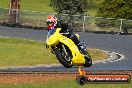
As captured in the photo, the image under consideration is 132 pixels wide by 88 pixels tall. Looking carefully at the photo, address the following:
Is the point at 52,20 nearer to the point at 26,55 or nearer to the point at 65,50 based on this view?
the point at 65,50

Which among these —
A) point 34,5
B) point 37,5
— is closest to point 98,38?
point 34,5

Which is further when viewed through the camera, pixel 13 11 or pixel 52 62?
pixel 13 11

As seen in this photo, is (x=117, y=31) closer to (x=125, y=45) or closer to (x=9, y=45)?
(x=125, y=45)

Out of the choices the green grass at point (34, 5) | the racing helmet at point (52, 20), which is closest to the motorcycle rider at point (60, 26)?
the racing helmet at point (52, 20)

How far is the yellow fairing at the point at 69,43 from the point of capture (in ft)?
26.2

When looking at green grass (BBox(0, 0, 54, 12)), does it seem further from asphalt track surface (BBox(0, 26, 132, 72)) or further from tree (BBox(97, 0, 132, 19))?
asphalt track surface (BBox(0, 26, 132, 72))

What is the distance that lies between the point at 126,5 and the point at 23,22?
53.0ft

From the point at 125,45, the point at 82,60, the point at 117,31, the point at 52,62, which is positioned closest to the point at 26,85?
the point at 52,62

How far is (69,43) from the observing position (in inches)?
324

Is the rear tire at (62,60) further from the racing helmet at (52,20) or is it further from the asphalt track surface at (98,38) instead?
the asphalt track surface at (98,38)

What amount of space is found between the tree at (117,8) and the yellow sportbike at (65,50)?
57.0m

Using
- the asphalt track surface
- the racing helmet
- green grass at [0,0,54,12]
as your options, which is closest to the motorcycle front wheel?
the racing helmet

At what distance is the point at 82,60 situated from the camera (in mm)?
8094

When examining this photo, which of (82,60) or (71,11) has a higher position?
(82,60)
